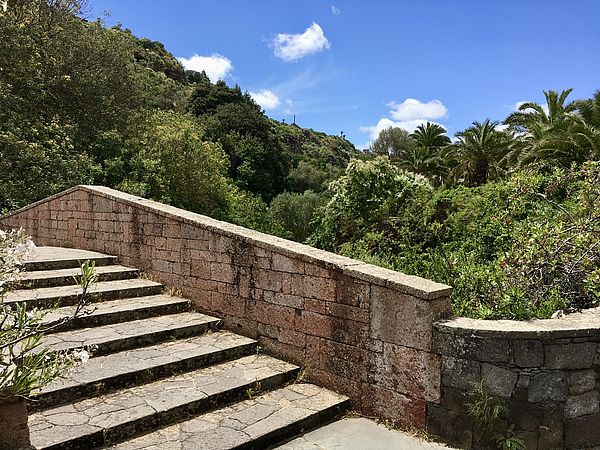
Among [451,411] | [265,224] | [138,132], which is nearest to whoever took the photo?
[451,411]

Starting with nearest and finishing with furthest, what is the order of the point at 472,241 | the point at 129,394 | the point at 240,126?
1. the point at 129,394
2. the point at 472,241
3. the point at 240,126

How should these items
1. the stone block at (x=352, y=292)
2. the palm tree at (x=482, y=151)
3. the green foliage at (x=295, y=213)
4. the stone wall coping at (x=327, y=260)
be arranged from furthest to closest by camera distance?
the palm tree at (x=482, y=151)
the green foliage at (x=295, y=213)
the stone block at (x=352, y=292)
the stone wall coping at (x=327, y=260)

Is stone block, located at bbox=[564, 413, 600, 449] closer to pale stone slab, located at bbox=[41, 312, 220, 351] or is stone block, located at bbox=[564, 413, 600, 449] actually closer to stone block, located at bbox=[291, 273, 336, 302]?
stone block, located at bbox=[291, 273, 336, 302]

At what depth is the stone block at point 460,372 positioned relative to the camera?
3.15m

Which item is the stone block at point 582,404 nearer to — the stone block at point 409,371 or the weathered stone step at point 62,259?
the stone block at point 409,371

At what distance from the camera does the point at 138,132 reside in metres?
14.6

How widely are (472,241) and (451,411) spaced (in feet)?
11.4

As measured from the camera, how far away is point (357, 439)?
334cm

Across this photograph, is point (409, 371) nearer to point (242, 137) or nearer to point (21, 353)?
point (21, 353)

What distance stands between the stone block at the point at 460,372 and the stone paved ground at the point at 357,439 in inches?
18.6

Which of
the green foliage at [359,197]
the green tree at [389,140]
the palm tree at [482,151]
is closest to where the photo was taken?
the green foliage at [359,197]

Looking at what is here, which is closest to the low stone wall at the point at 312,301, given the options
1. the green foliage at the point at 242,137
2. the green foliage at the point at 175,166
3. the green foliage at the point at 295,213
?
the green foliage at the point at 175,166

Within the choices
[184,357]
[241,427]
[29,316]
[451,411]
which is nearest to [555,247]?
[451,411]

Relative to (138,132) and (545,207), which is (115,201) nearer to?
(545,207)
